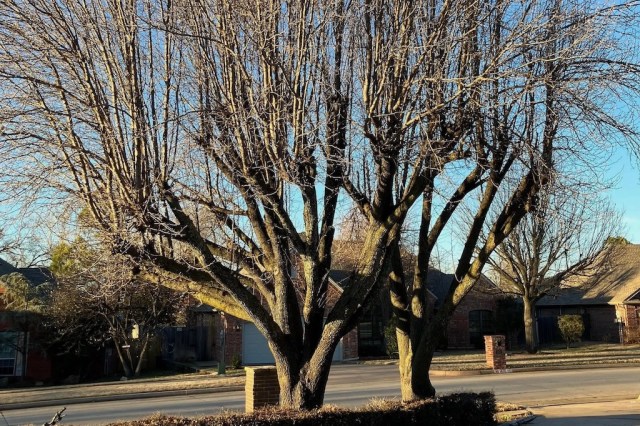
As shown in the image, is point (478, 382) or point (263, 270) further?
point (478, 382)

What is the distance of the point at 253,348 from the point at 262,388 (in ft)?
74.9

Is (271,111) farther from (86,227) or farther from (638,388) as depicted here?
(638,388)

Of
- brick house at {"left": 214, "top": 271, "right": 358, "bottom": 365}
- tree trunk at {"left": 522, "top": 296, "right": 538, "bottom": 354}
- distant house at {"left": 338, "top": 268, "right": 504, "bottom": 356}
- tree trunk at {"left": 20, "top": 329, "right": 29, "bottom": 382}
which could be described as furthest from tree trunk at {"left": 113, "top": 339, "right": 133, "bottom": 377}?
tree trunk at {"left": 522, "top": 296, "right": 538, "bottom": 354}

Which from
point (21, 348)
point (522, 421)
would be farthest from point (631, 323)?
point (21, 348)

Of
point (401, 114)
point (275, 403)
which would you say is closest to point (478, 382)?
point (275, 403)

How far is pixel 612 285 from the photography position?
39469mm

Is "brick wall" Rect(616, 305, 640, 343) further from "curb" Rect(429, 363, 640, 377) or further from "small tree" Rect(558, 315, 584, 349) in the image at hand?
"curb" Rect(429, 363, 640, 377)

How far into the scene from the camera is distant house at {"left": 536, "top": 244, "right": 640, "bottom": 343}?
36875mm

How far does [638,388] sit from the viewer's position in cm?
1655

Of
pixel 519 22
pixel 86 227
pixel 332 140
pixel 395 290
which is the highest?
pixel 519 22

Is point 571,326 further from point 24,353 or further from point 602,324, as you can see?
point 24,353

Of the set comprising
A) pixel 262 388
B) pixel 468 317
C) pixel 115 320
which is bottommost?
pixel 262 388

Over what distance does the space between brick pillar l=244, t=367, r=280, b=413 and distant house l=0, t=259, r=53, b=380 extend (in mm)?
20423

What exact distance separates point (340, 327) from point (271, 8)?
4.13 meters
